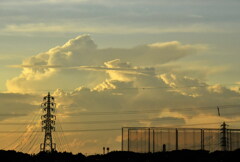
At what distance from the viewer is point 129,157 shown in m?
123

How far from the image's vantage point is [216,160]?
114m

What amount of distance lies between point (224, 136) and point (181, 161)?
164 feet

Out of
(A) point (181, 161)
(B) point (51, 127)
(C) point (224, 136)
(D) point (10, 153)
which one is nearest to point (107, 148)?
(B) point (51, 127)

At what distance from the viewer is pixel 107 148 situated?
16575 cm

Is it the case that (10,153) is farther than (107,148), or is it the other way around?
(107,148)

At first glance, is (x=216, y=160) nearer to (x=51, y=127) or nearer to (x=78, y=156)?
(x=78, y=156)

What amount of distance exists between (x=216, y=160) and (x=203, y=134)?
32.5 meters

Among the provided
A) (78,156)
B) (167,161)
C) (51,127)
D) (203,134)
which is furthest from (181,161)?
(51,127)

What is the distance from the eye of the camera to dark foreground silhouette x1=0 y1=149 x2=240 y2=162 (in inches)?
4604

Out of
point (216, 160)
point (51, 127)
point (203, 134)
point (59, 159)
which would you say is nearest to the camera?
point (216, 160)

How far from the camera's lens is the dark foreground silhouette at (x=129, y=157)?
116938mm

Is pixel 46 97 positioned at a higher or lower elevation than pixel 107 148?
higher

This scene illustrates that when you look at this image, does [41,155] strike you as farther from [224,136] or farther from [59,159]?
[224,136]

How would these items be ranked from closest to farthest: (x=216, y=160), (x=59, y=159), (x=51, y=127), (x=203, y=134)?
(x=216, y=160), (x=59, y=159), (x=203, y=134), (x=51, y=127)
